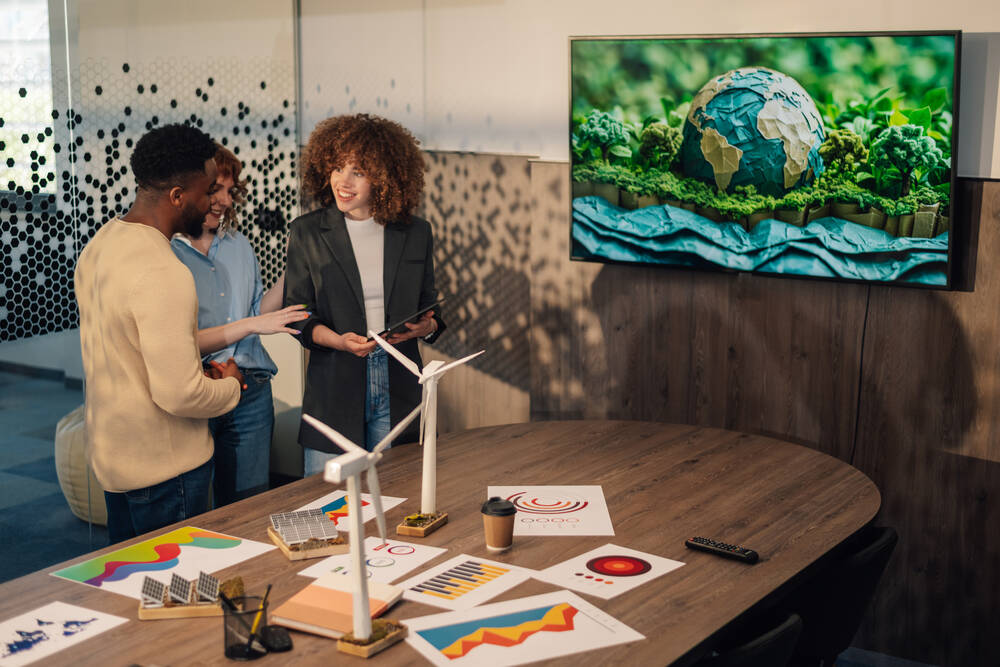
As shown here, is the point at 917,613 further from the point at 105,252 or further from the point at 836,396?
the point at 105,252

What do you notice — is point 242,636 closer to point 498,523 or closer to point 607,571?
point 498,523

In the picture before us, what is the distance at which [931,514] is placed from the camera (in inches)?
140

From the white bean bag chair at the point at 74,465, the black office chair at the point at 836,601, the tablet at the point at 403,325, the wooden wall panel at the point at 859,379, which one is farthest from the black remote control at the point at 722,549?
the white bean bag chair at the point at 74,465

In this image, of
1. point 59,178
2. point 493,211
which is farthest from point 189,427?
point 493,211

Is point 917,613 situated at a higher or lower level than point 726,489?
lower

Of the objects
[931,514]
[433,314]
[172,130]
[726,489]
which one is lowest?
[931,514]

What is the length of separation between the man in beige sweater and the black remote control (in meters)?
1.21

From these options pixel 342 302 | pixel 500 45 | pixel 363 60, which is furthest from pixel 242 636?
pixel 363 60

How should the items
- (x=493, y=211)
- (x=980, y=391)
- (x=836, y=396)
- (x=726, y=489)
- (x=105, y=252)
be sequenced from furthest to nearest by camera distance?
(x=493, y=211), (x=836, y=396), (x=980, y=391), (x=726, y=489), (x=105, y=252)

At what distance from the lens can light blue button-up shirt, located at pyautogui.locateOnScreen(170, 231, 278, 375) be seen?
134 inches

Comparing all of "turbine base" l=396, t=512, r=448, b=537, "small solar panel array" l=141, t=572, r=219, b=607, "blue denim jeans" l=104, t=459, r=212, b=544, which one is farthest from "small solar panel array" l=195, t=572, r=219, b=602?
"blue denim jeans" l=104, t=459, r=212, b=544

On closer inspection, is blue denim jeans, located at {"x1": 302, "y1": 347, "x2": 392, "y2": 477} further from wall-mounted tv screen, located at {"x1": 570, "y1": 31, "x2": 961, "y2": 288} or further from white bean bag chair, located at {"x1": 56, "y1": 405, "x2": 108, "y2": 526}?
wall-mounted tv screen, located at {"x1": 570, "y1": 31, "x2": 961, "y2": 288}

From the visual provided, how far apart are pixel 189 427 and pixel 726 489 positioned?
1399 millimetres

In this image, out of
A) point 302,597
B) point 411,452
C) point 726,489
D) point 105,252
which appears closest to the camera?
point 302,597
